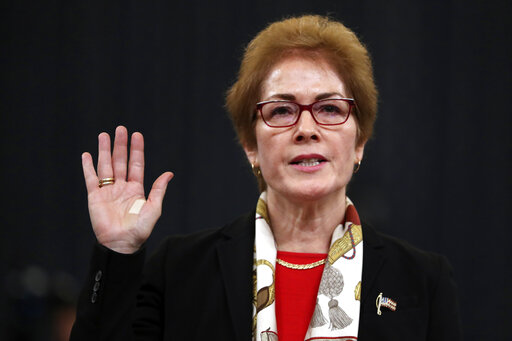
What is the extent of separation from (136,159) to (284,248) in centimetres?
48

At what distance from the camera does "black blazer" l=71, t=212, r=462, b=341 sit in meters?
1.46

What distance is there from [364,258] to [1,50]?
109 inches

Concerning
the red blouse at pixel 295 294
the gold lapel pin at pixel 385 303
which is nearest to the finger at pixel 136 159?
the red blouse at pixel 295 294

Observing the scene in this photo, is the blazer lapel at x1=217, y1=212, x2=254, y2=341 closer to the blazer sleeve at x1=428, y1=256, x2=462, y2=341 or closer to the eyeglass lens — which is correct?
the eyeglass lens

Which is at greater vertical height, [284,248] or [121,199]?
[121,199]

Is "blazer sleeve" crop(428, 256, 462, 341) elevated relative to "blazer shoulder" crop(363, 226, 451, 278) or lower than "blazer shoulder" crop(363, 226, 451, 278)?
lower

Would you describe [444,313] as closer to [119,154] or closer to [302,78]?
[302,78]

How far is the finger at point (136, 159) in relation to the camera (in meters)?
1.60

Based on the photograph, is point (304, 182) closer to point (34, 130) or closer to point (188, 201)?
point (188, 201)

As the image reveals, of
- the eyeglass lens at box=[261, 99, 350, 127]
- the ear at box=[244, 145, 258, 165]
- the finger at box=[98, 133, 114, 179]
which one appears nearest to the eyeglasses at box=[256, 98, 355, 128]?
the eyeglass lens at box=[261, 99, 350, 127]

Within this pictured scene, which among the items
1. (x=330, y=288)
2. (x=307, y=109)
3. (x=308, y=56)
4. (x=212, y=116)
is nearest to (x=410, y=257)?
A: (x=330, y=288)

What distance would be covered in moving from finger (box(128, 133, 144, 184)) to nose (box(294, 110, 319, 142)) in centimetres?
43

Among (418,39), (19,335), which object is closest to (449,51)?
(418,39)

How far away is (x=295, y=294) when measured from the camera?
5.21 ft
